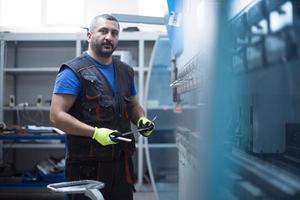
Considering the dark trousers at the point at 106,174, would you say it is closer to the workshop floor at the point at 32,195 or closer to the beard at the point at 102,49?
the beard at the point at 102,49

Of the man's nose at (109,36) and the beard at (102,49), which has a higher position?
the man's nose at (109,36)

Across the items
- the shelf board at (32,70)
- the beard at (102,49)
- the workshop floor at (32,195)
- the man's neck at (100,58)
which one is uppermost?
the shelf board at (32,70)

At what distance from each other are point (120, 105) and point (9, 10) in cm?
321

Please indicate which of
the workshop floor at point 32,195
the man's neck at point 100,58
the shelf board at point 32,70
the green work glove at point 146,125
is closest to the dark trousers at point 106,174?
the green work glove at point 146,125

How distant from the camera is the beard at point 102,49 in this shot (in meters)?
1.56

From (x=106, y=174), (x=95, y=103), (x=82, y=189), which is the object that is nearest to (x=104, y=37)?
(x=95, y=103)

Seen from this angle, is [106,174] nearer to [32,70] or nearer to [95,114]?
[95,114]

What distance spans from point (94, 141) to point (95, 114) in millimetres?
120

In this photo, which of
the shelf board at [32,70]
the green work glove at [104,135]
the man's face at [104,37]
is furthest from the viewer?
the shelf board at [32,70]

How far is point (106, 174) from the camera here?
1515mm

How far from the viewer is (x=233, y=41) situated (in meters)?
0.69

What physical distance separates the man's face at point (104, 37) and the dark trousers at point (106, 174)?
51 cm

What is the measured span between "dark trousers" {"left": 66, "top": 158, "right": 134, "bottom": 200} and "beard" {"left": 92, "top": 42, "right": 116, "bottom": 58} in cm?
50

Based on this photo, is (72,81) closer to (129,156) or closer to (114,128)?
(114,128)
